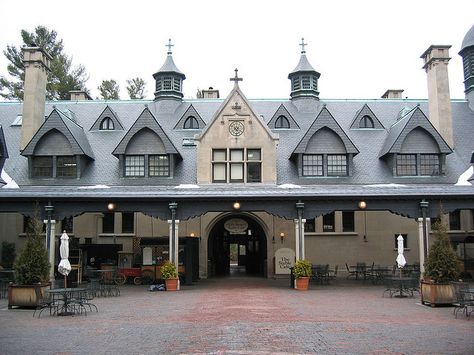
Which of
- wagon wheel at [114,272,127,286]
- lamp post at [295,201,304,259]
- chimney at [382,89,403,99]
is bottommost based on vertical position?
wagon wheel at [114,272,127,286]

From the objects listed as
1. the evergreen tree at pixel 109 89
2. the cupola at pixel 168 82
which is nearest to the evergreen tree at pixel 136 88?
the evergreen tree at pixel 109 89

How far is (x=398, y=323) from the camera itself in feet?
44.0

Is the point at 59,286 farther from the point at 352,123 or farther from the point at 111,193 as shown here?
the point at 352,123

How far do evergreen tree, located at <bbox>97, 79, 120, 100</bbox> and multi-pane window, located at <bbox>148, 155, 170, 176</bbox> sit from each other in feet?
91.3

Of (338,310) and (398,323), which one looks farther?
(338,310)

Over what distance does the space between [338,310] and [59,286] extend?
10.3m

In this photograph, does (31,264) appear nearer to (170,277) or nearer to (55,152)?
(170,277)

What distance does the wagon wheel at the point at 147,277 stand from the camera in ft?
87.3

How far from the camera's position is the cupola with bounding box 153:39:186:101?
33281mm

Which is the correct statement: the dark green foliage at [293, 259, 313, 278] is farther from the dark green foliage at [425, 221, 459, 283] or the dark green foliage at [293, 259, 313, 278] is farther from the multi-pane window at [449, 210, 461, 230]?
the multi-pane window at [449, 210, 461, 230]

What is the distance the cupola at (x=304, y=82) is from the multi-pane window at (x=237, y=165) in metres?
8.04

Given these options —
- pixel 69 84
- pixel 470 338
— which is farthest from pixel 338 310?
pixel 69 84

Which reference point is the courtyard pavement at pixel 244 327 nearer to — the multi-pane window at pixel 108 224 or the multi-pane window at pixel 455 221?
the multi-pane window at pixel 108 224

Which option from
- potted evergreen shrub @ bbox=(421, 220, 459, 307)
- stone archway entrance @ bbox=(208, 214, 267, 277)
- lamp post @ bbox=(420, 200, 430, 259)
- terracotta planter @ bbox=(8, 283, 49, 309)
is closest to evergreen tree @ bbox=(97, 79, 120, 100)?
stone archway entrance @ bbox=(208, 214, 267, 277)
